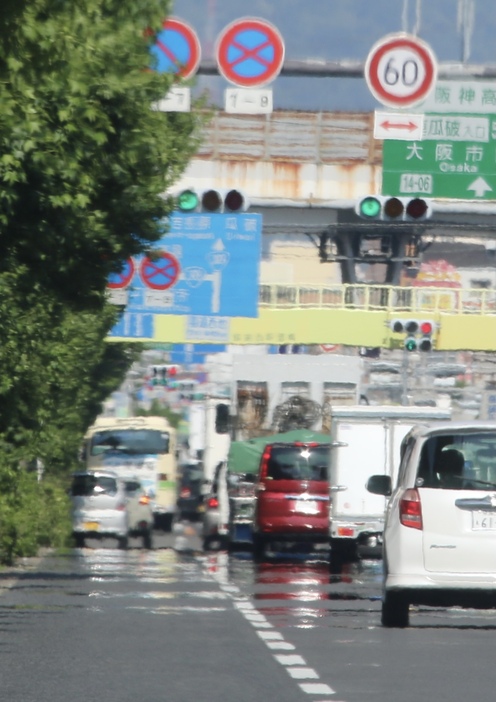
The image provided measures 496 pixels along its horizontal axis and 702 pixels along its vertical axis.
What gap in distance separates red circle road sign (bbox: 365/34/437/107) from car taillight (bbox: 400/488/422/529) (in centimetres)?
1087

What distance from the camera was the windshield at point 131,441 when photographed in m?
62.2

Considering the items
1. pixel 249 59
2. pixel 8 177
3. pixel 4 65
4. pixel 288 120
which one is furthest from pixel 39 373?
pixel 288 120

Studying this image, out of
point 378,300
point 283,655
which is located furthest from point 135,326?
point 378,300

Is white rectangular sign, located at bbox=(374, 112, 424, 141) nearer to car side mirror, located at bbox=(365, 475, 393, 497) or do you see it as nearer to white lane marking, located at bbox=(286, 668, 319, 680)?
car side mirror, located at bbox=(365, 475, 393, 497)

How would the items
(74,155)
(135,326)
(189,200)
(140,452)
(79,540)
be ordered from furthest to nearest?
(140,452), (79,540), (135,326), (189,200), (74,155)

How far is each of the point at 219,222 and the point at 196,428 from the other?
2848 inches

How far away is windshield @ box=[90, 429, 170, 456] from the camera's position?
62.2m

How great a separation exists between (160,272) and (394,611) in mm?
19512

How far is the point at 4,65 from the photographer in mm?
13062

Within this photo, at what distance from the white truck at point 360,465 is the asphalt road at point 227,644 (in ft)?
18.9

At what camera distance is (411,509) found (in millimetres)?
16719

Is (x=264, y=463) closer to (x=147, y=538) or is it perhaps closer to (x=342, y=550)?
(x=342, y=550)

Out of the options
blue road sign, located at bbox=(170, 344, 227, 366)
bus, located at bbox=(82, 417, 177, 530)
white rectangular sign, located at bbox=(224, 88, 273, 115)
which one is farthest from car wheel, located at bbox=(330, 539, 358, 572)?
blue road sign, located at bbox=(170, 344, 227, 366)

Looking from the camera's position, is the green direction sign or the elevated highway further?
the elevated highway
